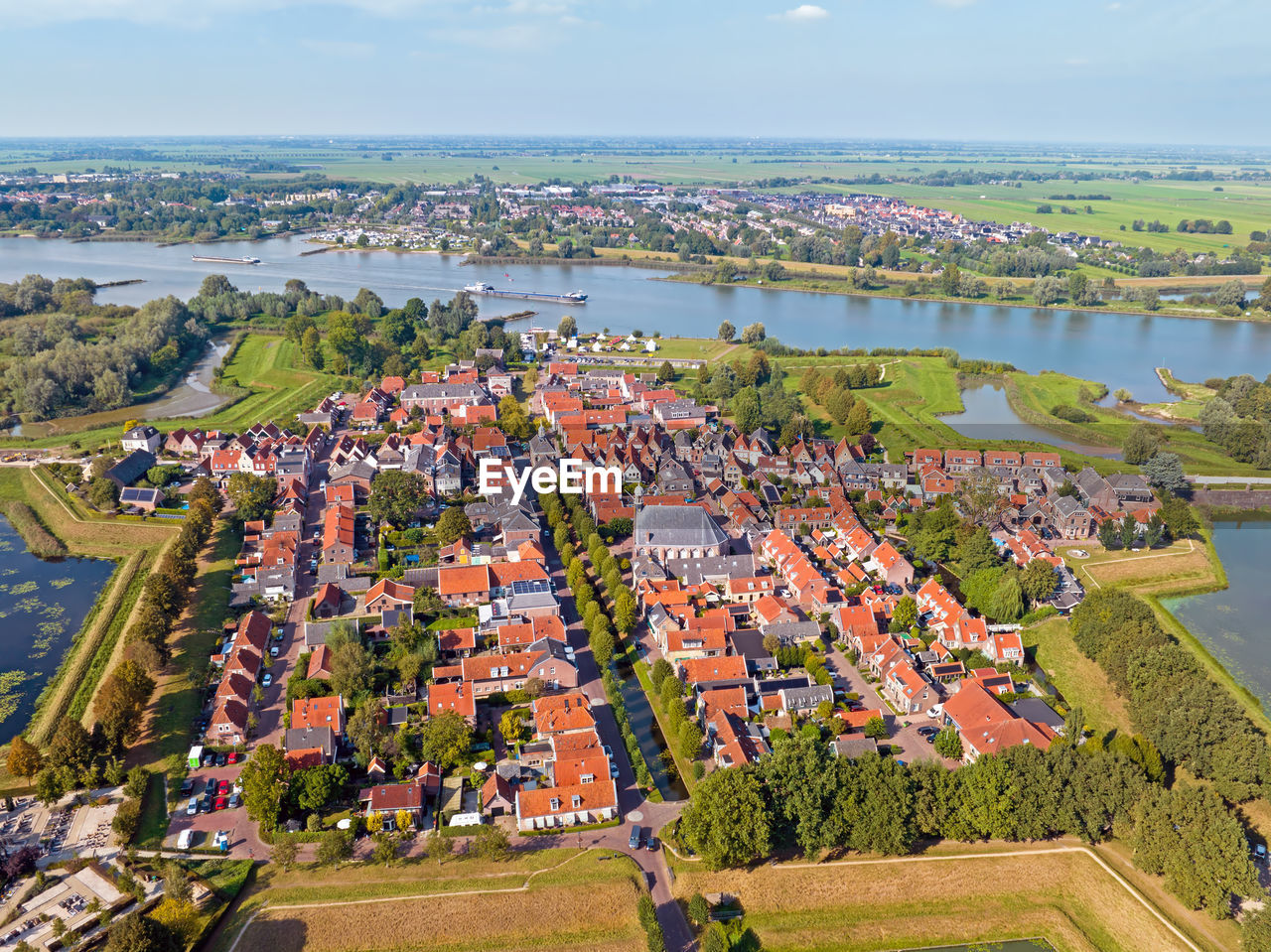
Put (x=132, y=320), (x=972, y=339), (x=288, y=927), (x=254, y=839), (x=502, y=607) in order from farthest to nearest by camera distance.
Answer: (x=972, y=339)
(x=132, y=320)
(x=502, y=607)
(x=254, y=839)
(x=288, y=927)

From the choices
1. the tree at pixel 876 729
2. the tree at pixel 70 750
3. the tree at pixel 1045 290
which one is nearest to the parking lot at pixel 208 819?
the tree at pixel 70 750

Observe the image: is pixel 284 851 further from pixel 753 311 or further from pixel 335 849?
pixel 753 311

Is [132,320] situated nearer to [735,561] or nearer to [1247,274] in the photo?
[735,561]

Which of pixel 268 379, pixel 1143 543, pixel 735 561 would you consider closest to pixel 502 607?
pixel 735 561

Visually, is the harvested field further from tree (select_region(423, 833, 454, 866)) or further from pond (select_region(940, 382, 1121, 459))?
tree (select_region(423, 833, 454, 866))

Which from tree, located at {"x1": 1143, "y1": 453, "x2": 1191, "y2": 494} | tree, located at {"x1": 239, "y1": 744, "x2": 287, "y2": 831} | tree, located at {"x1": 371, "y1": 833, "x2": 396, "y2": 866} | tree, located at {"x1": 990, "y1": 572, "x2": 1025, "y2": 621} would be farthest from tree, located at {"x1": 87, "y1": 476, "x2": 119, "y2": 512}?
tree, located at {"x1": 1143, "y1": 453, "x2": 1191, "y2": 494}

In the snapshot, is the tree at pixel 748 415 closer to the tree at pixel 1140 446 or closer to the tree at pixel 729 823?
the tree at pixel 1140 446
